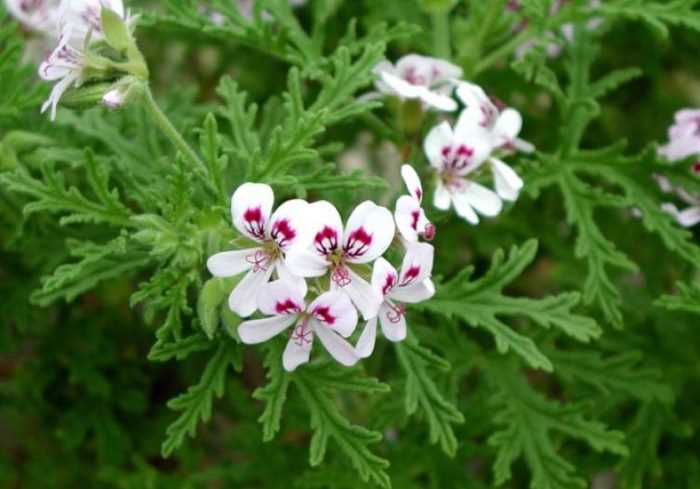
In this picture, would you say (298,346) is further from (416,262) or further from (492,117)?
(492,117)

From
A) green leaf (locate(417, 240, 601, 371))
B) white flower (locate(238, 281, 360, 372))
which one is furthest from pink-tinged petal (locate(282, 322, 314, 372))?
green leaf (locate(417, 240, 601, 371))

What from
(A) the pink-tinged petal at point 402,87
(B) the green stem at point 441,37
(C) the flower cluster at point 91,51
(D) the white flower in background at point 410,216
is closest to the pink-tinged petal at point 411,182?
(D) the white flower in background at point 410,216

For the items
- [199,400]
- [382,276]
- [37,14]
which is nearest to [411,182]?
[382,276]

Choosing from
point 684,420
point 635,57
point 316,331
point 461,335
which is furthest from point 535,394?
point 635,57

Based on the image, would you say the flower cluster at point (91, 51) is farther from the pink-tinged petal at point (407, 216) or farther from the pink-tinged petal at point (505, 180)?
the pink-tinged petal at point (505, 180)

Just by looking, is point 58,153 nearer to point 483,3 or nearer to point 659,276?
point 483,3

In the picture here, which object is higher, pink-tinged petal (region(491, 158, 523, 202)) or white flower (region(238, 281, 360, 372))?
white flower (region(238, 281, 360, 372))

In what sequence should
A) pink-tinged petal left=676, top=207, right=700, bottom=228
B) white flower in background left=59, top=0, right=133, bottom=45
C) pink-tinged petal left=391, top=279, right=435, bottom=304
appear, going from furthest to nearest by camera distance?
pink-tinged petal left=676, top=207, right=700, bottom=228 < white flower in background left=59, top=0, right=133, bottom=45 < pink-tinged petal left=391, top=279, right=435, bottom=304

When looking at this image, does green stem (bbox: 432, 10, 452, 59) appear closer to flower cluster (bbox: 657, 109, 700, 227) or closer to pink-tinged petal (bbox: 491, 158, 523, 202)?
pink-tinged petal (bbox: 491, 158, 523, 202)
